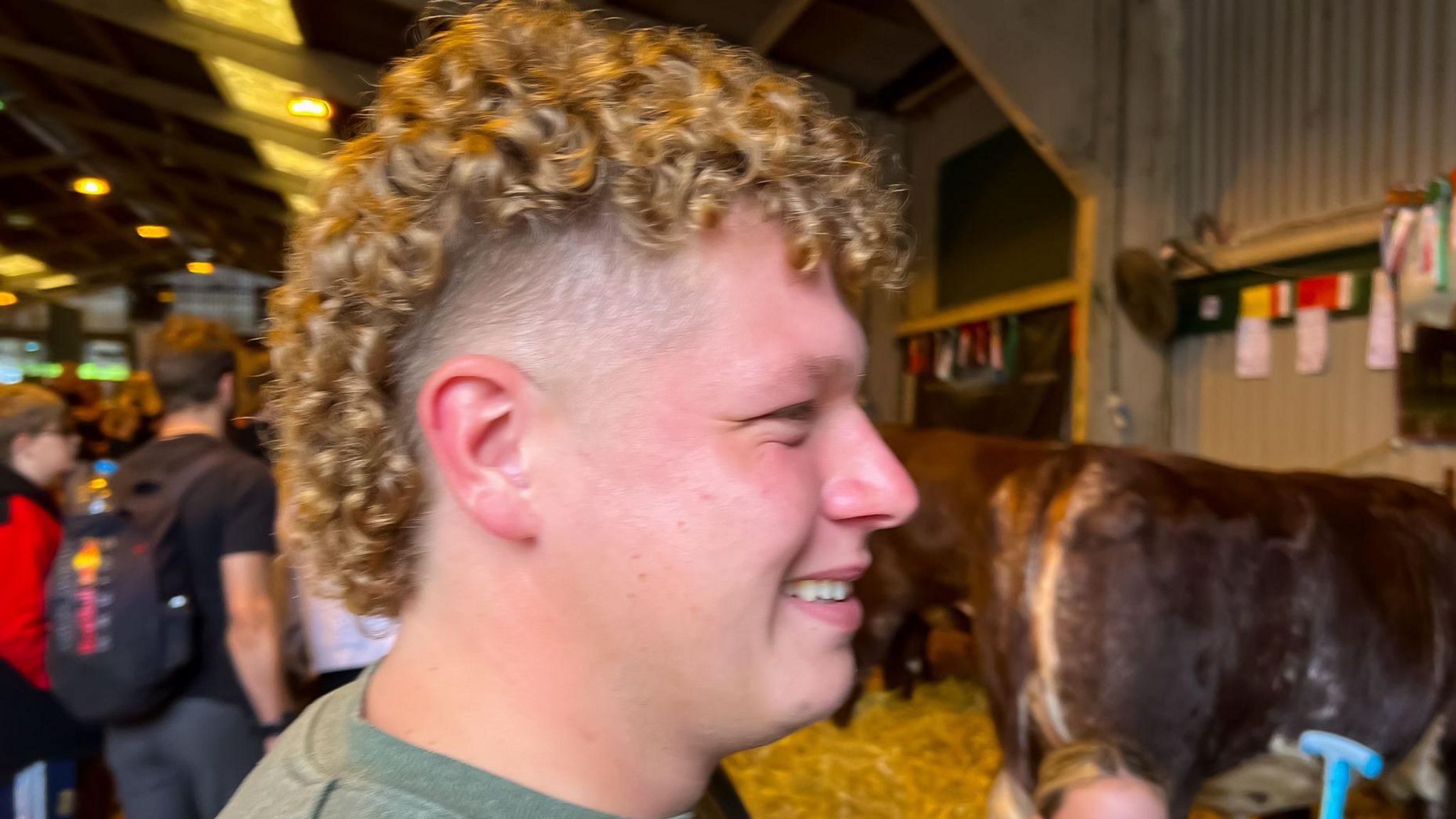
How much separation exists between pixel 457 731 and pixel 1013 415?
20.7 feet

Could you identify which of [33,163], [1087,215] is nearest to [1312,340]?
[1087,215]

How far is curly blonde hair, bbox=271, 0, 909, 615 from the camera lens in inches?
28.2

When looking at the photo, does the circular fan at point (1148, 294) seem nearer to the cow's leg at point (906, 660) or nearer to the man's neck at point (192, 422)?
the cow's leg at point (906, 660)

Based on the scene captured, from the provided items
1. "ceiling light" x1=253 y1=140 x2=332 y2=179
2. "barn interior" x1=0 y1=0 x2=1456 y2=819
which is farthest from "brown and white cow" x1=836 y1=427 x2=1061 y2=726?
"ceiling light" x1=253 y1=140 x2=332 y2=179

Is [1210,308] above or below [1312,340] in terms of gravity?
above

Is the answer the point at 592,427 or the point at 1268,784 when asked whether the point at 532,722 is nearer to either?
the point at 592,427

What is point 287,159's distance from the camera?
40.1 ft

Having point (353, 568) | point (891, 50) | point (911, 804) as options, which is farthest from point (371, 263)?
point (891, 50)

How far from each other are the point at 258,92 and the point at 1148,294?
8.31 m

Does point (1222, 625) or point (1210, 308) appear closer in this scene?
point (1222, 625)

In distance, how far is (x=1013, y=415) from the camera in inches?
263

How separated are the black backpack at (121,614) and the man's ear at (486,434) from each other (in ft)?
6.51

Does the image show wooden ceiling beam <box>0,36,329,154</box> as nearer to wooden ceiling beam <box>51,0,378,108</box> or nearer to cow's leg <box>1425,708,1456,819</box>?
wooden ceiling beam <box>51,0,378,108</box>

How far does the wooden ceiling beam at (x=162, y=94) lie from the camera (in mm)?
9250
